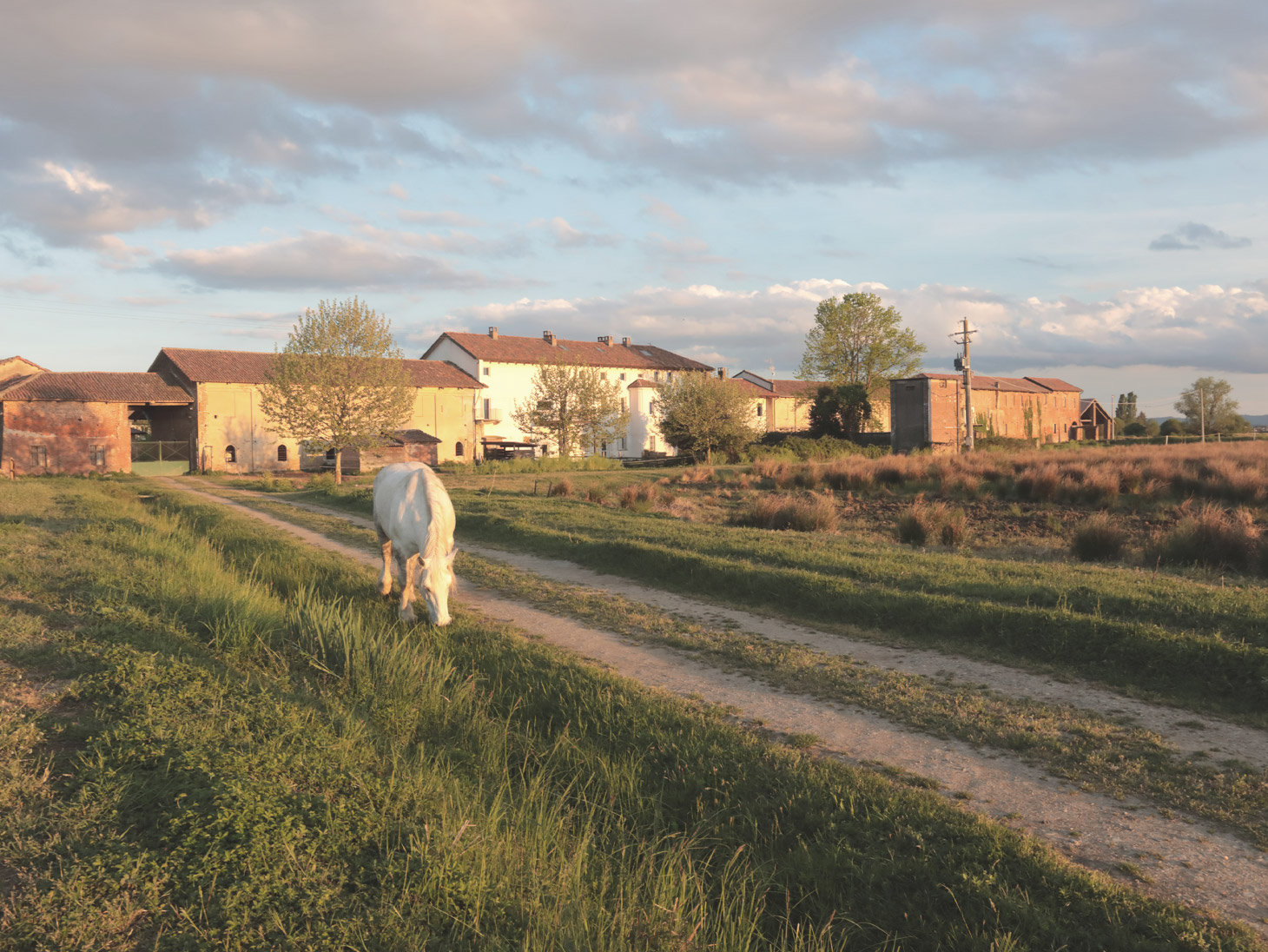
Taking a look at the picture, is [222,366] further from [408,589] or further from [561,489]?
[408,589]

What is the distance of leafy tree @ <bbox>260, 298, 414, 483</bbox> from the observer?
133ft

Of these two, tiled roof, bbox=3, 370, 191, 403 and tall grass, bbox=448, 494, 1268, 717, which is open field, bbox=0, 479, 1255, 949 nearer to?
tall grass, bbox=448, 494, 1268, 717

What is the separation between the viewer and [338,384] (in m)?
40.8

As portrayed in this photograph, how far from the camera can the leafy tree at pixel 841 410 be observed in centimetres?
6306

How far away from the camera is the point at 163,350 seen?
5231 cm

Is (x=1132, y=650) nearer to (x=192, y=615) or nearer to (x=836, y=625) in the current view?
(x=836, y=625)

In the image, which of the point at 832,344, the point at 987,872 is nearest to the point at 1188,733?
the point at 987,872

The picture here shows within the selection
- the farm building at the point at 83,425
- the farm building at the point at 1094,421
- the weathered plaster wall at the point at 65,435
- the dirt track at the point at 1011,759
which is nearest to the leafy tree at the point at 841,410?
the farm building at the point at 1094,421

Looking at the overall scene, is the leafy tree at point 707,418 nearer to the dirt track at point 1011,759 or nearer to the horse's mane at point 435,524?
the horse's mane at point 435,524

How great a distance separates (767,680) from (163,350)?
57432mm

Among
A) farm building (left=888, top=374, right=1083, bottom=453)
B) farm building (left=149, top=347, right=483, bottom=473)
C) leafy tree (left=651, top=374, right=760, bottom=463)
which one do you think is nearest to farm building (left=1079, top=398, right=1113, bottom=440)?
farm building (left=888, top=374, right=1083, bottom=453)

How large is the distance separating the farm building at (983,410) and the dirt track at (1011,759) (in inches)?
1917

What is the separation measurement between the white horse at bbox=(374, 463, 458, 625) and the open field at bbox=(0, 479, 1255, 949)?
184 centimetres

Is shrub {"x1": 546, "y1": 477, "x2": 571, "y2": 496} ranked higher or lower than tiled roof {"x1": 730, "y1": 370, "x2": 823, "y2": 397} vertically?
lower
